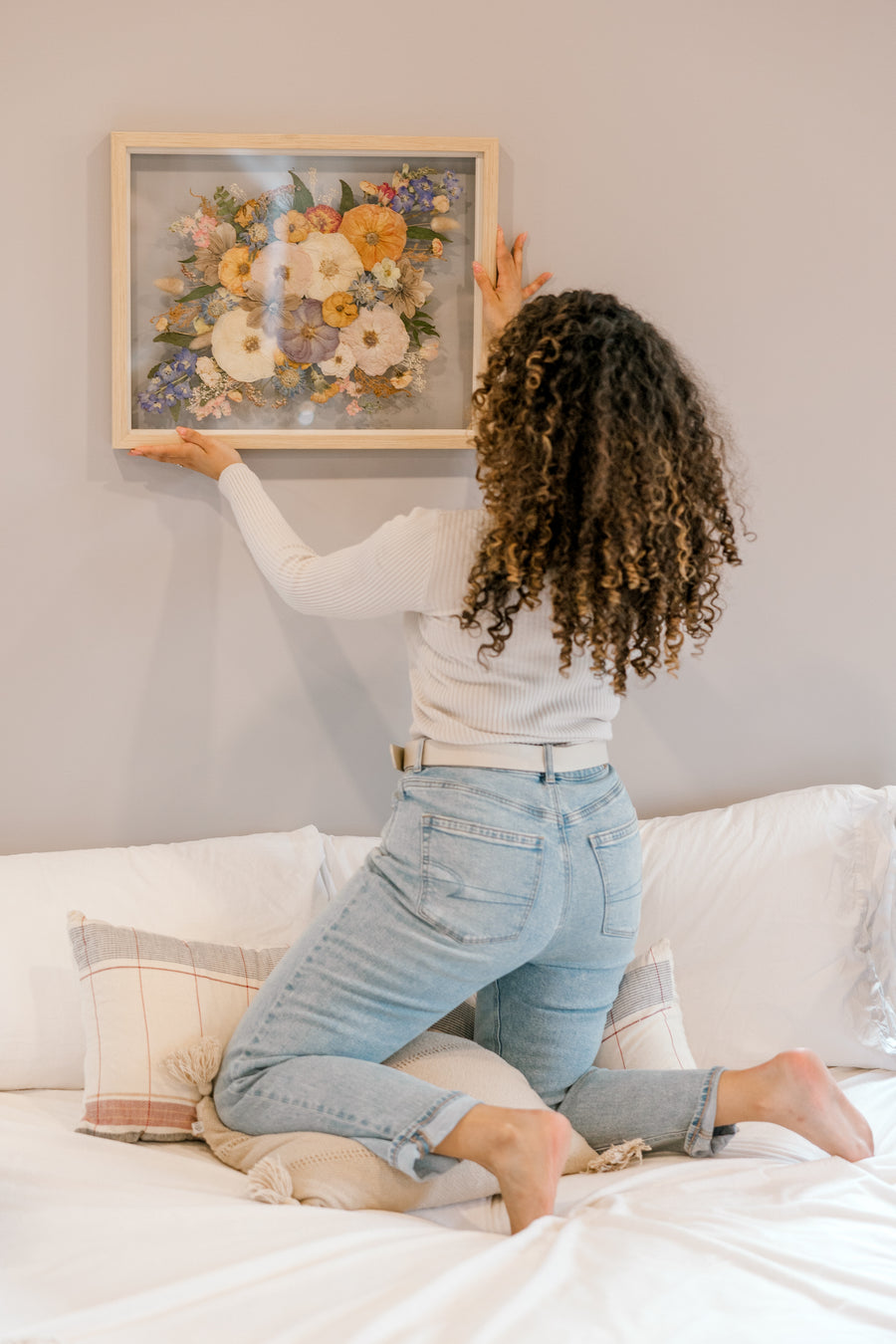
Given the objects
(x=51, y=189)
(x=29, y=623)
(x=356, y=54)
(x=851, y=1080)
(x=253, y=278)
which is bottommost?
(x=851, y=1080)

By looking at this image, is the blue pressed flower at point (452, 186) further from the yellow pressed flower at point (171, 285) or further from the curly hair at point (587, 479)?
the curly hair at point (587, 479)

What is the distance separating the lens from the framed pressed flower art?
1.69m

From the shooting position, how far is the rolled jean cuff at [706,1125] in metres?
1.31

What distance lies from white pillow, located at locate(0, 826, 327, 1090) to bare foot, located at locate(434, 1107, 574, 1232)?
58cm

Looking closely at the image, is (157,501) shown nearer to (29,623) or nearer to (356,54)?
(29,623)

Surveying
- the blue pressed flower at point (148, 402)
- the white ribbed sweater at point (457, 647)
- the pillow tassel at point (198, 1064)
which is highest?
the blue pressed flower at point (148, 402)

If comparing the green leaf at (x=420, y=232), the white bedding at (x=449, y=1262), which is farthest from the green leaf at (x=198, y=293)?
the white bedding at (x=449, y=1262)

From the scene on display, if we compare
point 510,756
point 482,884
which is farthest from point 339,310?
point 482,884

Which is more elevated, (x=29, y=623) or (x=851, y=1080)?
(x=29, y=623)

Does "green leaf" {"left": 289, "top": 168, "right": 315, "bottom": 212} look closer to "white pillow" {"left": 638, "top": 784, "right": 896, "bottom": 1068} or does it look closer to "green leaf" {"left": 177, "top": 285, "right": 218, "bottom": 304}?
"green leaf" {"left": 177, "top": 285, "right": 218, "bottom": 304}

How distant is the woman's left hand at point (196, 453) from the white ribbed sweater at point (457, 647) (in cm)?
37

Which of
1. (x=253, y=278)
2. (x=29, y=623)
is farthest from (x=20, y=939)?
(x=253, y=278)

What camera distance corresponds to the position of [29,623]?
1777 mm

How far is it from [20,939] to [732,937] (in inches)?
43.7
